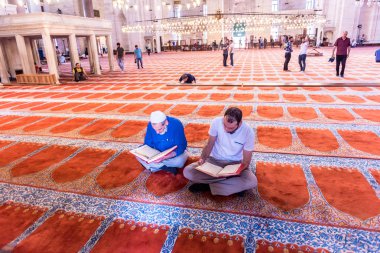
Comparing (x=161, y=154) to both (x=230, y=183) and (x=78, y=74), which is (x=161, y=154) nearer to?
(x=230, y=183)

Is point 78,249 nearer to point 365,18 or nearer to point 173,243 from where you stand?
point 173,243

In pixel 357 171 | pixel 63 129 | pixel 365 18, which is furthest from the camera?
pixel 365 18

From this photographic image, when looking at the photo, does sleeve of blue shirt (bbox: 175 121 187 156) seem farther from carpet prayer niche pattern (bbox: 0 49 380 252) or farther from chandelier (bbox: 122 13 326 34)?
chandelier (bbox: 122 13 326 34)

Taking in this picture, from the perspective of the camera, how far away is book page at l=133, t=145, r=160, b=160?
247 centimetres

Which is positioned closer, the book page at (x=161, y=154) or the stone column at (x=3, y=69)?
the book page at (x=161, y=154)

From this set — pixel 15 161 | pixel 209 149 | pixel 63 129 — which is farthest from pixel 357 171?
pixel 63 129

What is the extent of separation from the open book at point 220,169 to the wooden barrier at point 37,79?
836 cm

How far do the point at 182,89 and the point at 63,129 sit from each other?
3444mm

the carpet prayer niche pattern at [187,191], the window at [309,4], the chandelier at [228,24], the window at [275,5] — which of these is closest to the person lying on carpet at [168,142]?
the carpet prayer niche pattern at [187,191]

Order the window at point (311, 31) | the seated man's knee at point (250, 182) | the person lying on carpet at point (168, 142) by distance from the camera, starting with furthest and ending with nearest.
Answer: the window at point (311, 31)
the person lying on carpet at point (168, 142)
the seated man's knee at point (250, 182)

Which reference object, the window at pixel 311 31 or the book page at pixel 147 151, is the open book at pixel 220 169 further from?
the window at pixel 311 31

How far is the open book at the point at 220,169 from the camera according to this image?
206 centimetres

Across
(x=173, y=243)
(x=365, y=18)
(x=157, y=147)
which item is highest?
(x=365, y=18)

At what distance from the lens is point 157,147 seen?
260 centimetres
